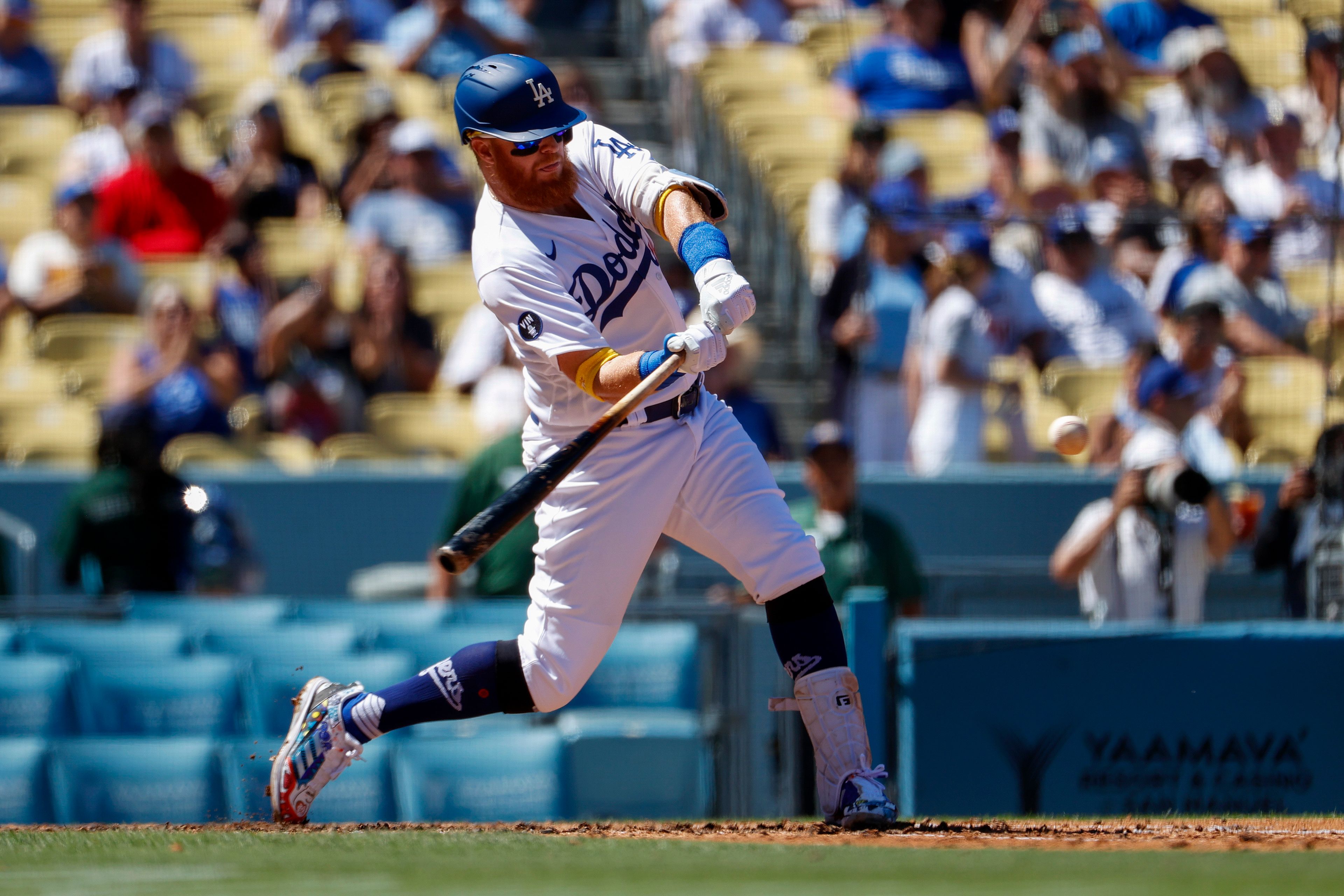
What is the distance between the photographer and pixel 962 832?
479 cm

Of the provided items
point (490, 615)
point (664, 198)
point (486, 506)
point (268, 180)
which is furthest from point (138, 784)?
point (268, 180)

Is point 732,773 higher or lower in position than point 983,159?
lower

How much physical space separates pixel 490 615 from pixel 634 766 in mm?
864

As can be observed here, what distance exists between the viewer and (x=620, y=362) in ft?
14.1

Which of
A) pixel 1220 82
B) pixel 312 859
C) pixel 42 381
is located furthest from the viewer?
pixel 1220 82

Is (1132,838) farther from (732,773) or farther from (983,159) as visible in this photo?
(983,159)

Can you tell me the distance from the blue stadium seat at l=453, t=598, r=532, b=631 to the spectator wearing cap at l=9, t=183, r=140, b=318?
134 inches

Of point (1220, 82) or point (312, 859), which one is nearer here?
point (312, 859)

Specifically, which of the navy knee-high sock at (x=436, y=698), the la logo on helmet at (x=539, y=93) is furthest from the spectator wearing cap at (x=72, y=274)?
the la logo on helmet at (x=539, y=93)

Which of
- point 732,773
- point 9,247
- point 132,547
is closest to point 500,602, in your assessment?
point 732,773

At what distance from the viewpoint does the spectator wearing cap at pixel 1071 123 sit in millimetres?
9531

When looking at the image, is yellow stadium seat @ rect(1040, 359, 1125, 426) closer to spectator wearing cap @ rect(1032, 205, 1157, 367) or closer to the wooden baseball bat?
spectator wearing cap @ rect(1032, 205, 1157, 367)

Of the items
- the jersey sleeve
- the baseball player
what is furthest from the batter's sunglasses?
the jersey sleeve

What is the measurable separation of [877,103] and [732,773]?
16.0 ft
